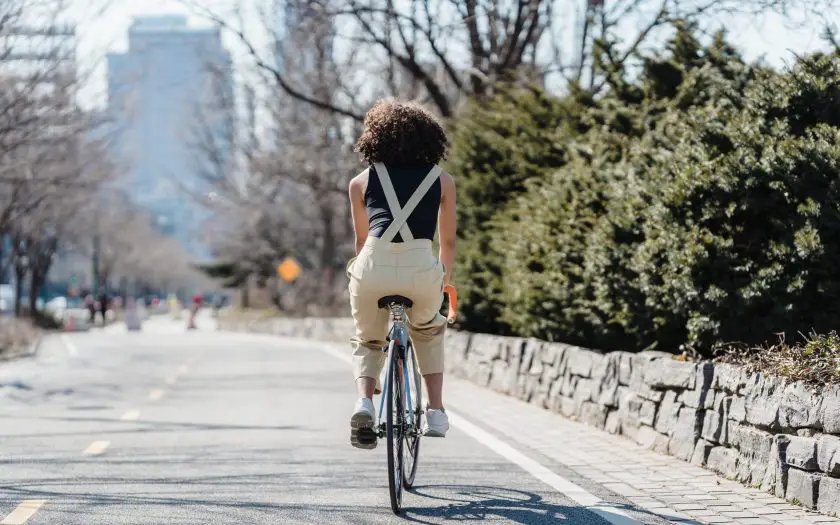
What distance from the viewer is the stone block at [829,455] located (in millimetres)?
6426

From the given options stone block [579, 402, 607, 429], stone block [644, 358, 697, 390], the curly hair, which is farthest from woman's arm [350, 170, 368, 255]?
stone block [579, 402, 607, 429]

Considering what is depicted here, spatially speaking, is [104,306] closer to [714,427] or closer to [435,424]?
[714,427]

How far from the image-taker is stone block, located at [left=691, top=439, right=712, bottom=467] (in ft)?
27.0

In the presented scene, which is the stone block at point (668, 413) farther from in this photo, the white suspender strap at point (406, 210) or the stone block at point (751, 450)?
the white suspender strap at point (406, 210)

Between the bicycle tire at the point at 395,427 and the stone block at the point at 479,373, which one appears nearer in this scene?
the bicycle tire at the point at 395,427

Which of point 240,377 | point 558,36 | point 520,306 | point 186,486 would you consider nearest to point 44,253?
point 558,36

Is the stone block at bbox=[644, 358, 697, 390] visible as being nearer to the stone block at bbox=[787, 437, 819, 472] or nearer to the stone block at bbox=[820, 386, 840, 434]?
the stone block at bbox=[787, 437, 819, 472]

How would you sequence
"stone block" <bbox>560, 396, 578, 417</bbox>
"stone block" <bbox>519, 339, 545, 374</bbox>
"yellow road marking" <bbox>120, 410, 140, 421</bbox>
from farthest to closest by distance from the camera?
"stone block" <bbox>519, 339, 545, 374</bbox> → "yellow road marking" <bbox>120, 410, 140, 421</bbox> → "stone block" <bbox>560, 396, 578, 417</bbox>

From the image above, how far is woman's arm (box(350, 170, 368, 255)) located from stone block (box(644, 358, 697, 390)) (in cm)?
268

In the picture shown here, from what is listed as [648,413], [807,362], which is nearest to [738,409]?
[807,362]

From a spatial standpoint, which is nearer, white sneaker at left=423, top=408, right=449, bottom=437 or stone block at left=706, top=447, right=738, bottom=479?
white sneaker at left=423, top=408, right=449, bottom=437

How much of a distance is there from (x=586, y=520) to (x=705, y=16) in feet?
41.6

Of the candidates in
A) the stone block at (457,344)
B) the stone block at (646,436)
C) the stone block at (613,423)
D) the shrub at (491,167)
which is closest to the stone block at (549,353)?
the stone block at (613,423)

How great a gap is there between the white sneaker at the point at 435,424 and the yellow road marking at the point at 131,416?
5675mm
